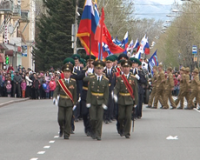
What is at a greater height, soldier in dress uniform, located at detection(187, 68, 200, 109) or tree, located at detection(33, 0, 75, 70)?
tree, located at detection(33, 0, 75, 70)

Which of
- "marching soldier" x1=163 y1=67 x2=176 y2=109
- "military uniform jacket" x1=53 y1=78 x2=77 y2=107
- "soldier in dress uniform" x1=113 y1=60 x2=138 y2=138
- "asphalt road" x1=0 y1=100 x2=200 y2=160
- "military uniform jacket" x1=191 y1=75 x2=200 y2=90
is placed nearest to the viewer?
"asphalt road" x1=0 y1=100 x2=200 y2=160

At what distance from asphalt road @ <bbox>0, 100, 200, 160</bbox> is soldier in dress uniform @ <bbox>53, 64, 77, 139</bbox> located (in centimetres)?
36

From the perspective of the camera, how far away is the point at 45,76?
1583 inches

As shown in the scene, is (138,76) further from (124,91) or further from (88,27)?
(124,91)

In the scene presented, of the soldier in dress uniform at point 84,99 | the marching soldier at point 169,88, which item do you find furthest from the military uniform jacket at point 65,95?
the marching soldier at point 169,88

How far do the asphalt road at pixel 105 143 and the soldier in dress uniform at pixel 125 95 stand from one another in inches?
18.0

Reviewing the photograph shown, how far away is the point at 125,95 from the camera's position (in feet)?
49.6

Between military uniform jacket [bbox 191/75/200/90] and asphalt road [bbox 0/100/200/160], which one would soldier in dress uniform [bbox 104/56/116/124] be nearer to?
asphalt road [bbox 0/100/200/160]

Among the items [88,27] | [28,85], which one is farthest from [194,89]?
[28,85]

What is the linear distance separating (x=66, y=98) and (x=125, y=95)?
140 cm

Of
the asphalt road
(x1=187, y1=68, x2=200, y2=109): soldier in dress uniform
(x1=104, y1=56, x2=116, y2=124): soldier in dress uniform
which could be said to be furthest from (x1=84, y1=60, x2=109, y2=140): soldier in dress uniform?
(x1=187, y1=68, x2=200, y2=109): soldier in dress uniform

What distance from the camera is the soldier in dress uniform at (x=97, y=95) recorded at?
1466cm

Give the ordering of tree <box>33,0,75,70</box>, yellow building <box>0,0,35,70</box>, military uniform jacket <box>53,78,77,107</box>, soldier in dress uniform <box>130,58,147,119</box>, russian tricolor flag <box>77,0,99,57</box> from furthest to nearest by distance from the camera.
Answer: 1. yellow building <box>0,0,35,70</box>
2. tree <box>33,0,75,70</box>
3. soldier in dress uniform <box>130,58,147,119</box>
4. russian tricolor flag <box>77,0,99,57</box>
5. military uniform jacket <box>53,78,77,107</box>

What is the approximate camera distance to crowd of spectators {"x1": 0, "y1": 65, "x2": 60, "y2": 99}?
3853 cm
